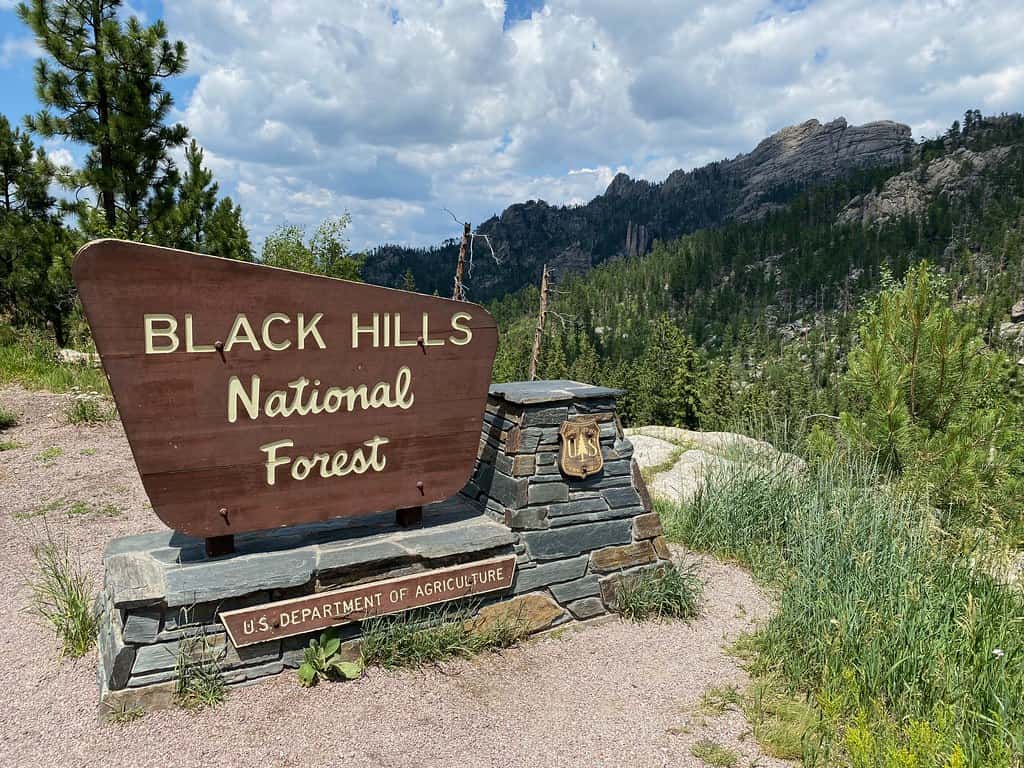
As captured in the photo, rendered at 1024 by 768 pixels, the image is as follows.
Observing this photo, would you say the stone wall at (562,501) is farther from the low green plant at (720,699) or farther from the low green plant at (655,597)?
the low green plant at (720,699)

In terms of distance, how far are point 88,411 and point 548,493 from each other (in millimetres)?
7884

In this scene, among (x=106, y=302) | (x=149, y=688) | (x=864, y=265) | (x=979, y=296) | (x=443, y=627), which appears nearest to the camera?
(x=106, y=302)

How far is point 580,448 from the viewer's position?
4.23m

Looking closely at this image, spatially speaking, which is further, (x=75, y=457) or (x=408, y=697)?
(x=75, y=457)

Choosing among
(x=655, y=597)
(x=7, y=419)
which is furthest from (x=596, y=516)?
(x=7, y=419)

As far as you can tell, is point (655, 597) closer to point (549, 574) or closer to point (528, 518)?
point (549, 574)

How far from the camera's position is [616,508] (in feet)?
14.5

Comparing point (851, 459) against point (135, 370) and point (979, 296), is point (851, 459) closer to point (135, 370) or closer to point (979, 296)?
point (135, 370)

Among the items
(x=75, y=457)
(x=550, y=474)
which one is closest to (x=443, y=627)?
(x=550, y=474)

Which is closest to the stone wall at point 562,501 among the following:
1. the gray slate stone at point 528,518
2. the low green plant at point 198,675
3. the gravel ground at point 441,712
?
the gray slate stone at point 528,518

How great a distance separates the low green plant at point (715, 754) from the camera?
2.95 meters

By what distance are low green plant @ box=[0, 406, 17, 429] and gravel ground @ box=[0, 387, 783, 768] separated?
5.06m

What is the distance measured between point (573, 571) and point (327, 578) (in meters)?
1.68

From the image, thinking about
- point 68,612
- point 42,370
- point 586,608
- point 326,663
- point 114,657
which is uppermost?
point 42,370
